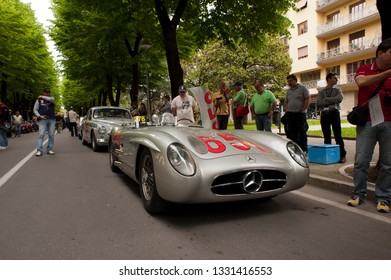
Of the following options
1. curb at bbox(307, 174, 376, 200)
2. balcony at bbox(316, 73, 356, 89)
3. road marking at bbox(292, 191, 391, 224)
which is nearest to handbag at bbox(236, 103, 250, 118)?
curb at bbox(307, 174, 376, 200)

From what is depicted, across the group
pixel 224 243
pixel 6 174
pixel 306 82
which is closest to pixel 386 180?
pixel 224 243

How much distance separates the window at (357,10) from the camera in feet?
102

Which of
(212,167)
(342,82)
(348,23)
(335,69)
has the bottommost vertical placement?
(212,167)

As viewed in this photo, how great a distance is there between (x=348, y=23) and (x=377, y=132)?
32.9 metres

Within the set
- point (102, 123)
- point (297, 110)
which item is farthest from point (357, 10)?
point (102, 123)

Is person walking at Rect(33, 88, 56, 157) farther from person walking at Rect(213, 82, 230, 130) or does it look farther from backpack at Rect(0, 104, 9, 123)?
person walking at Rect(213, 82, 230, 130)

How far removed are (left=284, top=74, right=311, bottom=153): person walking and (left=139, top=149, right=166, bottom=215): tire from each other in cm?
380

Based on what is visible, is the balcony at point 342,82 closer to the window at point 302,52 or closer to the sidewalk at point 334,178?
the window at point 302,52

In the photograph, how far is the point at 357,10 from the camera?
3175 cm

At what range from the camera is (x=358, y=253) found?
2.58 meters

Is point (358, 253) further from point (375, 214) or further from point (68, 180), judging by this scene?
point (68, 180)

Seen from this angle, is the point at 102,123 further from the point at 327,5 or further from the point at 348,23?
the point at 327,5

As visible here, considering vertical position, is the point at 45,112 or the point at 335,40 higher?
the point at 335,40

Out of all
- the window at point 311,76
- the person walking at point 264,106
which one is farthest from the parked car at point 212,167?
the window at point 311,76
